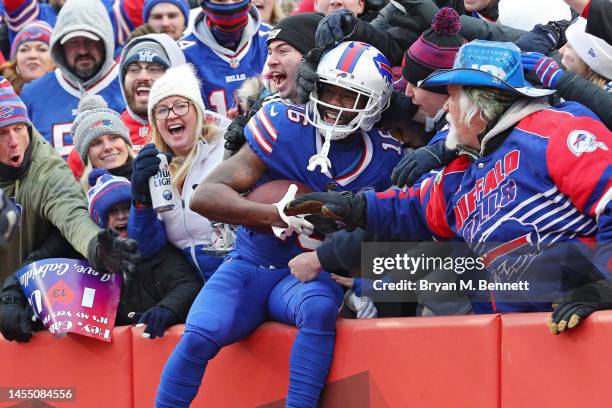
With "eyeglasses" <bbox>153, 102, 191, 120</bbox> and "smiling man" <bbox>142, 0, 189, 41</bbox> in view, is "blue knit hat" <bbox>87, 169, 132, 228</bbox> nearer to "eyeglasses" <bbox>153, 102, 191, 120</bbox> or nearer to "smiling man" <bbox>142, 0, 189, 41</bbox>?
"eyeglasses" <bbox>153, 102, 191, 120</bbox>

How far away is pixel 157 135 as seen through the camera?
6.75 m

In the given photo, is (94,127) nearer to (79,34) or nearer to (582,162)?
(79,34)

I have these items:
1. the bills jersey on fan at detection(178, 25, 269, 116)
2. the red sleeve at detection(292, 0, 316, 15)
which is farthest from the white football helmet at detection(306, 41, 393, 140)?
the red sleeve at detection(292, 0, 316, 15)

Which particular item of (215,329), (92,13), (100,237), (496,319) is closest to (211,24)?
(92,13)

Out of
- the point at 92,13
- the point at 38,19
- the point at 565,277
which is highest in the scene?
the point at 565,277

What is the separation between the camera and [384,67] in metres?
5.77

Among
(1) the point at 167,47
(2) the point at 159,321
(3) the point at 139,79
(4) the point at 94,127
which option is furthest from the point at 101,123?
(2) the point at 159,321

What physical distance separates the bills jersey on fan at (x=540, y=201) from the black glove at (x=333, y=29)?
3.27ft

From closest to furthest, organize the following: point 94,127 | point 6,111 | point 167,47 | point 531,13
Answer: point 531,13 < point 6,111 < point 94,127 < point 167,47

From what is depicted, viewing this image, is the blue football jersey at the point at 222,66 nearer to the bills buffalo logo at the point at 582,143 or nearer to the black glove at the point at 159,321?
the black glove at the point at 159,321

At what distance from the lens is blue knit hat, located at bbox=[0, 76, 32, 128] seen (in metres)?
7.05

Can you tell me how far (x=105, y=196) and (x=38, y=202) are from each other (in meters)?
0.50

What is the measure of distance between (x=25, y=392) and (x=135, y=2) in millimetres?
4112

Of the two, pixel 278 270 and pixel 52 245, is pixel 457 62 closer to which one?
pixel 278 270
